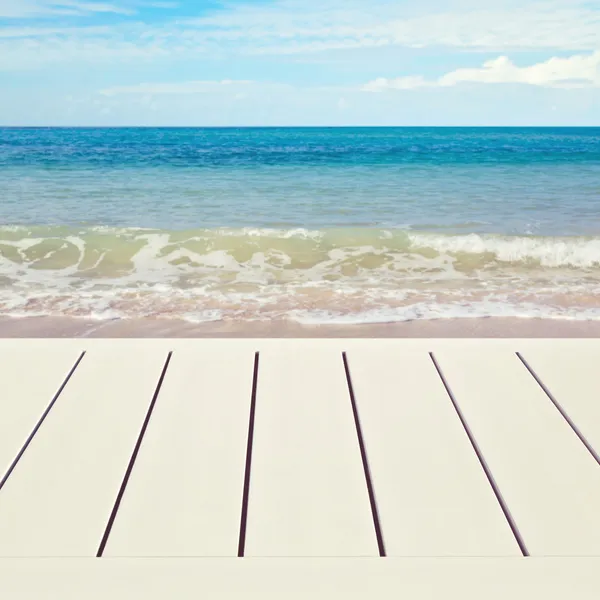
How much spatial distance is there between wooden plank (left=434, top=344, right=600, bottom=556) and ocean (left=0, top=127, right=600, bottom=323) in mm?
2470

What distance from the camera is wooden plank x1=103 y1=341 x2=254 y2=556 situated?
1055 millimetres

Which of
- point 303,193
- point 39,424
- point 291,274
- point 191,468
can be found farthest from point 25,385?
point 303,193

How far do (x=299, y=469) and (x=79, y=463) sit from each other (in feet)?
1.25

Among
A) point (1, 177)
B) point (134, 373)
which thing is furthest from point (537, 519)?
point (1, 177)

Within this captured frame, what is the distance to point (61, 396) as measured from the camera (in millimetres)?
1508

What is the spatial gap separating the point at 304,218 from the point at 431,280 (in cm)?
331

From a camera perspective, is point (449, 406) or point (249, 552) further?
point (449, 406)

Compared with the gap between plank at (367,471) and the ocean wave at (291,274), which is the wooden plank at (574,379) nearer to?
the gap between plank at (367,471)

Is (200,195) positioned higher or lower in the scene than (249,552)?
lower

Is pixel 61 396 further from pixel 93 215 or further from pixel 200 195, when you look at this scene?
pixel 200 195

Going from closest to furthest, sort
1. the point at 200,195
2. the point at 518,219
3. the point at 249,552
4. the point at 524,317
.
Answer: the point at 249,552
the point at 524,317
the point at 518,219
the point at 200,195

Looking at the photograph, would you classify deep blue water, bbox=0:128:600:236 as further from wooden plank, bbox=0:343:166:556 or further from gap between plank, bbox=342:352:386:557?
gap between plank, bbox=342:352:386:557

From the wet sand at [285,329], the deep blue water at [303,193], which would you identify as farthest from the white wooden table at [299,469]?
the deep blue water at [303,193]

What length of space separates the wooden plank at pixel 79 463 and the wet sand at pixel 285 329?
7.12 ft
